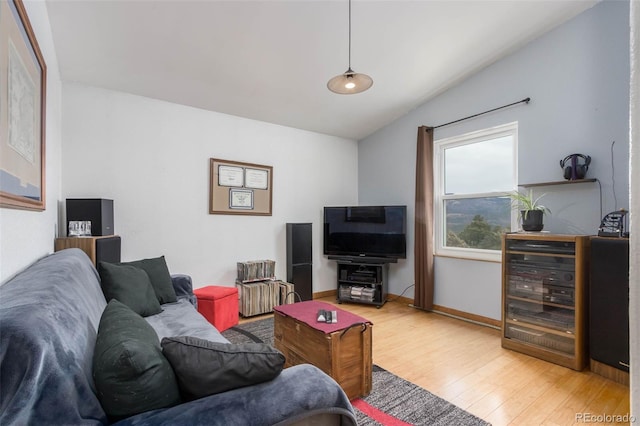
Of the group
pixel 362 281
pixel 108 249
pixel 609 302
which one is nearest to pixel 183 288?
pixel 108 249

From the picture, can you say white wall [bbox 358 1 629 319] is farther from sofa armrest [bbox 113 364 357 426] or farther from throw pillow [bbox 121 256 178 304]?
throw pillow [bbox 121 256 178 304]

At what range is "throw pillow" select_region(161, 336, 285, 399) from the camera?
Answer: 104 cm

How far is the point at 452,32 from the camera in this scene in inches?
119

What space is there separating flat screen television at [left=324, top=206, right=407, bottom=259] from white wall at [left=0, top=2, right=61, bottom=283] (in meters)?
3.13

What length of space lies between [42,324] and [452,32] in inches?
140

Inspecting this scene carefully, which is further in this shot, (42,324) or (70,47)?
(70,47)

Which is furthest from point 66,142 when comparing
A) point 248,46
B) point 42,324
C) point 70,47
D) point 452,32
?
point 452,32

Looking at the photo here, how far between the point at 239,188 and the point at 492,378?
3.24 m

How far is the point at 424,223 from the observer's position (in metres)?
4.10

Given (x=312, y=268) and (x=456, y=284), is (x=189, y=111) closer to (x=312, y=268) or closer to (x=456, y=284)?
(x=312, y=268)

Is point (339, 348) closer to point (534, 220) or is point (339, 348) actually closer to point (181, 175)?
point (534, 220)

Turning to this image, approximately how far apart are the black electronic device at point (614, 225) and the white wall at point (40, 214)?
12.1ft

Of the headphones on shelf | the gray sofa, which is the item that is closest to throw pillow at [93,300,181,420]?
the gray sofa

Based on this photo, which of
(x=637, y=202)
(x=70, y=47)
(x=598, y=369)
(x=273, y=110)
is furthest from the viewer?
(x=273, y=110)
